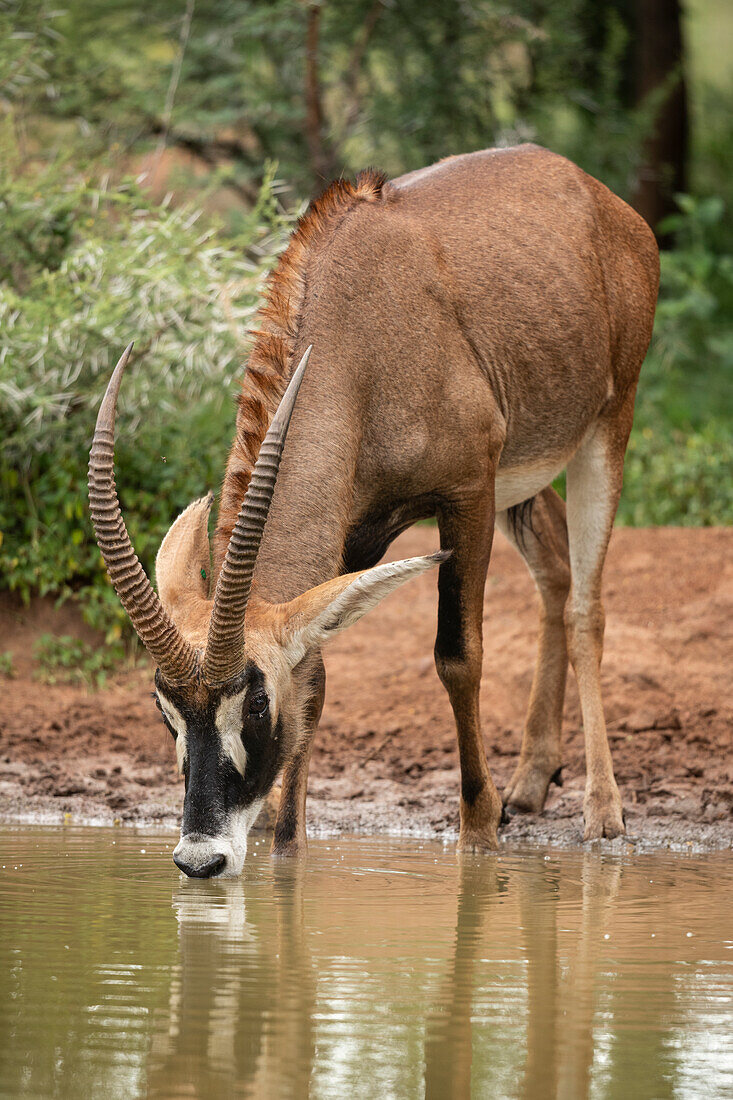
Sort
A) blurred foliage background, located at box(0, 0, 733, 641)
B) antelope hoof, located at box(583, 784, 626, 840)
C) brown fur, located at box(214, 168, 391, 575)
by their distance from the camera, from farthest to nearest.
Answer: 1. blurred foliage background, located at box(0, 0, 733, 641)
2. antelope hoof, located at box(583, 784, 626, 840)
3. brown fur, located at box(214, 168, 391, 575)

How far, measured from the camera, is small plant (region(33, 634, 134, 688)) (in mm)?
9484

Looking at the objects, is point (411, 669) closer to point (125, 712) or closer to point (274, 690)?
point (125, 712)

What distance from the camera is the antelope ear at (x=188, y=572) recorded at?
19.2 ft

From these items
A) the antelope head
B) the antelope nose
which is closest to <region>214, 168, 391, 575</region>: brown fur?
the antelope head

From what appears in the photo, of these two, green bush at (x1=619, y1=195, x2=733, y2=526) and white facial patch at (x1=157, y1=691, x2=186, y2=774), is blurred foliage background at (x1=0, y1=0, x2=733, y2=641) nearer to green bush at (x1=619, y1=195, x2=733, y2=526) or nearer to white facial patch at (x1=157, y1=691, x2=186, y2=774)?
green bush at (x1=619, y1=195, x2=733, y2=526)

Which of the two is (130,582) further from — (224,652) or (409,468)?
(409,468)

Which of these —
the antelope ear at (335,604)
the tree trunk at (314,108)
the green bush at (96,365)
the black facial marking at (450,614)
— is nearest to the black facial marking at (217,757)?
the antelope ear at (335,604)

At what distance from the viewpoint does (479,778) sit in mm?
6770

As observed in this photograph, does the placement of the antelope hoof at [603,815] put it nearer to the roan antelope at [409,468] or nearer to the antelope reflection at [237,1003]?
the roan antelope at [409,468]

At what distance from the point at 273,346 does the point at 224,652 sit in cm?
147

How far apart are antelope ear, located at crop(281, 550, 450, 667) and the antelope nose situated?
89cm

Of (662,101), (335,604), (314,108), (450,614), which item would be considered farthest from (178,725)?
(662,101)

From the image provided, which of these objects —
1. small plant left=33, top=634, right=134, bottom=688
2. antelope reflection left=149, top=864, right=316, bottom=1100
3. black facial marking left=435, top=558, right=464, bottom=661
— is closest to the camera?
antelope reflection left=149, top=864, right=316, bottom=1100

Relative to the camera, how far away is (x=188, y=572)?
6246 millimetres
